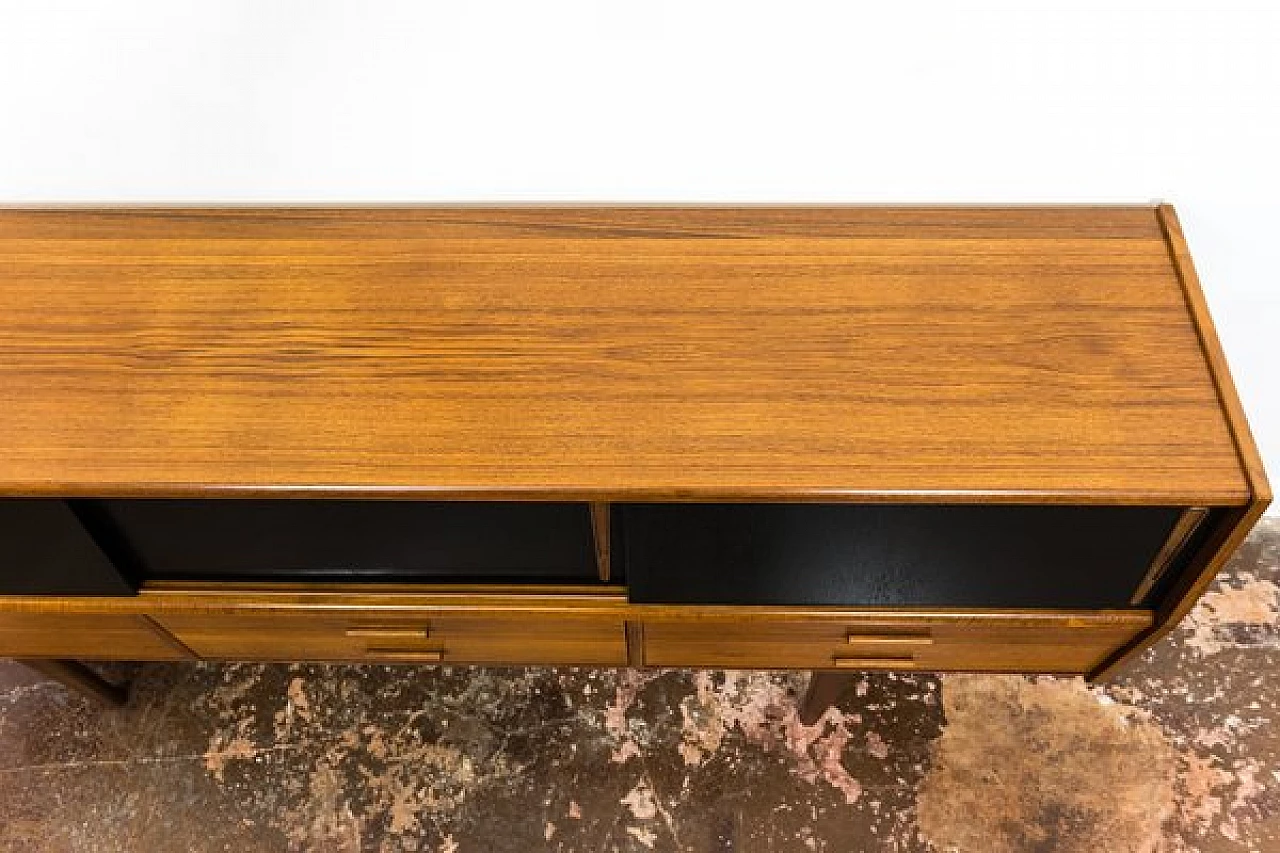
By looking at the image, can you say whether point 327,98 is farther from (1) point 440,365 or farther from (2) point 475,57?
(1) point 440,365

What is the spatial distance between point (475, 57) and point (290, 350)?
399mm

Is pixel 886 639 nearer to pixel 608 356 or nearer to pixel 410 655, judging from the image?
pixel 608 356

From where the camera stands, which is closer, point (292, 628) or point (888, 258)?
point (888, 258)

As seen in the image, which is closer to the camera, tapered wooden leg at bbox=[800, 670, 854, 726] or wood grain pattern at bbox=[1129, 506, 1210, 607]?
wood grain pattern at bbox=[1129, 506, 1210, 607]

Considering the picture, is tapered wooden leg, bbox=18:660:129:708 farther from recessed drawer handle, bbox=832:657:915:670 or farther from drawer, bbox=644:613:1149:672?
recessed drawer handle, bbox=832:657:915:670

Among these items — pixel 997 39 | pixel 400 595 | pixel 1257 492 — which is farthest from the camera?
pixel 400 595

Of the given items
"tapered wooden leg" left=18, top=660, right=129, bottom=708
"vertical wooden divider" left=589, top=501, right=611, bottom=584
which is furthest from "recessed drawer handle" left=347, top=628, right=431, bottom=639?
"tapered wooden leg" left=18, top=660, right=129, bottom=708

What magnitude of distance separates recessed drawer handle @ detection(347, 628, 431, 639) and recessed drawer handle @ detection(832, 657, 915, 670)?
0.59m

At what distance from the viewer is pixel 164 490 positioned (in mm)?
988

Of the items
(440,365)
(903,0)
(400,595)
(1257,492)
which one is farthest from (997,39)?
(400,595)

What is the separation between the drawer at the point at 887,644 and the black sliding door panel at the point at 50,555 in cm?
70

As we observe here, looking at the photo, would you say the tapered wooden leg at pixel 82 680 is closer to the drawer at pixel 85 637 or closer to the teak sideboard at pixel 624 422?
the drawer at pixel 85 637

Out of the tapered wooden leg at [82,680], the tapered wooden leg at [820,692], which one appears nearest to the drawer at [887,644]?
the tapered wooden leg at [820,692]

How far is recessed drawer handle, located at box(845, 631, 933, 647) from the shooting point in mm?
1276
